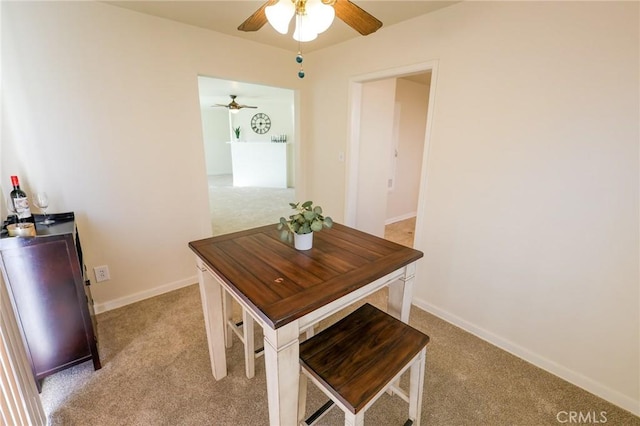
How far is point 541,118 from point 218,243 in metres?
2.00

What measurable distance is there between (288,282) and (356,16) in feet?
4.22

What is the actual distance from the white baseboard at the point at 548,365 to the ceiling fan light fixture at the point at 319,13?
2.21 meters

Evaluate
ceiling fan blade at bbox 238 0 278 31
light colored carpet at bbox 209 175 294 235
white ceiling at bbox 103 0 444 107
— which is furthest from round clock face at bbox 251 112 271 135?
ceiling fan blade at bbox 238 0 278 31

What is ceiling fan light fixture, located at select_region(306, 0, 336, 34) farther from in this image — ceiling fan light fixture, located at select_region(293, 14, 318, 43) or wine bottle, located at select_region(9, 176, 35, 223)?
wine bottle, located at select_region(9, 176, 35, 223)

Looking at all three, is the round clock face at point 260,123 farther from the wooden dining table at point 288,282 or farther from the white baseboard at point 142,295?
the wooden dining table at point 288,282

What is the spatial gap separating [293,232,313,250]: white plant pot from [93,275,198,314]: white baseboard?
181 cm

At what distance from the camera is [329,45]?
2.82 m

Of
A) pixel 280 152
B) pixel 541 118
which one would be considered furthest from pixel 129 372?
pixel 280 152

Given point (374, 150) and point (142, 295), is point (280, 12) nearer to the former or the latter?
point (374, 150)

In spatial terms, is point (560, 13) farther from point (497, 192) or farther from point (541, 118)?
point (497, 192)

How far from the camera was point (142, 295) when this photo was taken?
8.10ft

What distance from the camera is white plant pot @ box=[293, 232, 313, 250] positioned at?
142 centimetres

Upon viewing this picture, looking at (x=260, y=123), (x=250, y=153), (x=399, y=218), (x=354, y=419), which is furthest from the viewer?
(x=260, y=123)

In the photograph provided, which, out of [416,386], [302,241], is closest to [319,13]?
[302,241]
